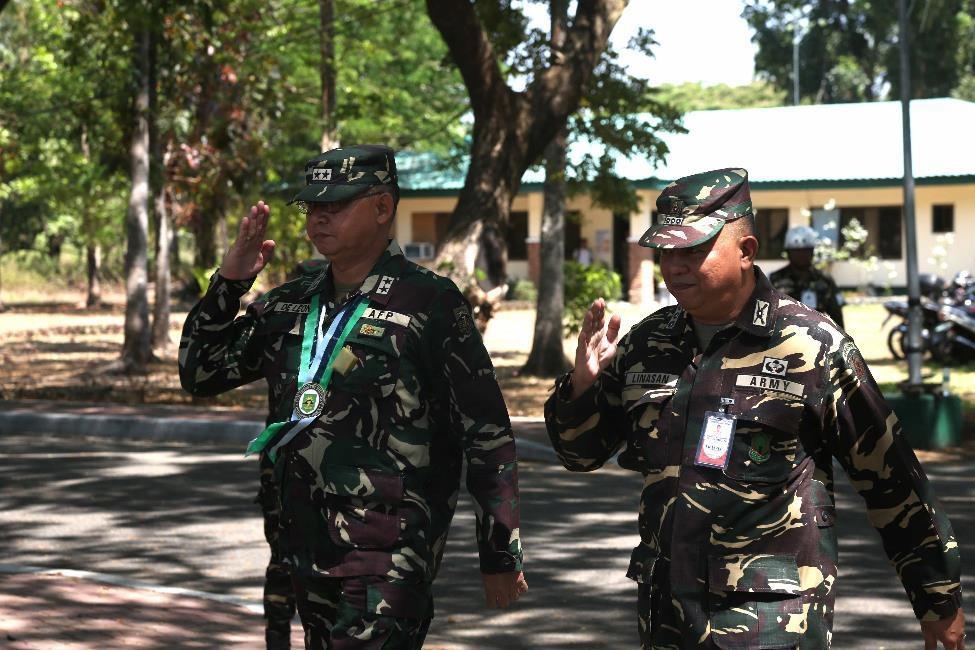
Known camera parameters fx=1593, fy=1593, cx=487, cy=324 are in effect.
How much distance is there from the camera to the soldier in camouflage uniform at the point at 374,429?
409 centimetres

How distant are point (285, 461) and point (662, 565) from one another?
1.09 meters

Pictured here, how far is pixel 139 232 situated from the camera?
21312 mm

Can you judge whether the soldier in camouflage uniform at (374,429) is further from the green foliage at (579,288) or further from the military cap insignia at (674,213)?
the green foliage at (579,288)

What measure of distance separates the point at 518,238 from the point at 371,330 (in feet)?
136

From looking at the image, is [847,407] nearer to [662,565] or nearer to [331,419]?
[662,565]

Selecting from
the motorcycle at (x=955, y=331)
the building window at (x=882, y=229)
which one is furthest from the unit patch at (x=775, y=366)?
the building window at (x=882, y=229)

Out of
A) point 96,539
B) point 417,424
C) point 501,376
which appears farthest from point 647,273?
point 417,424

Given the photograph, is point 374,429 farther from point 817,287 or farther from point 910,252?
point 910,252

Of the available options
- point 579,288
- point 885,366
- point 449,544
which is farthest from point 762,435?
point 885,366

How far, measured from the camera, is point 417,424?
4195 millimetres

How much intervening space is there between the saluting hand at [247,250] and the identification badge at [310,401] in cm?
44

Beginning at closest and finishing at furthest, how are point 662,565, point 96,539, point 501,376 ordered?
point 662,565 → point 96,539 → point 501,376

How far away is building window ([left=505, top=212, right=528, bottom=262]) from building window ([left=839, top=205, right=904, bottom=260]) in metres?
9.04

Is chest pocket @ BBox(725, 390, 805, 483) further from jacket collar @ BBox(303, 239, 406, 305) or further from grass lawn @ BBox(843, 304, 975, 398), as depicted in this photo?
grass lawn @ BBox(843, 304, 975, 398)
